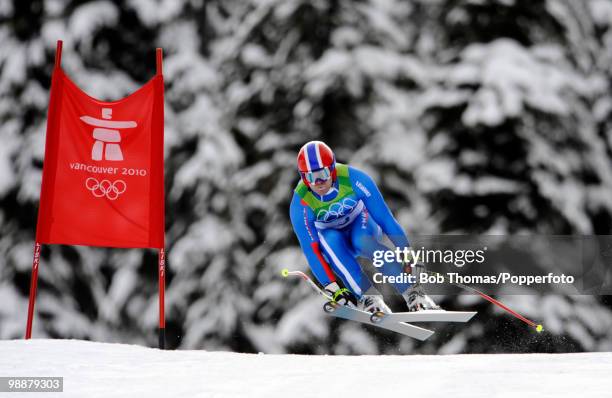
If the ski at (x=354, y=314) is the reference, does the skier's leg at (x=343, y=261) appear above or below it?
above

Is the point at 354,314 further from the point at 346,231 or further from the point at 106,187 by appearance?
the point at 106,187

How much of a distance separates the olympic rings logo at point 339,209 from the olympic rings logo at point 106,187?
235cm

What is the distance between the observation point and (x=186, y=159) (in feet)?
42.0

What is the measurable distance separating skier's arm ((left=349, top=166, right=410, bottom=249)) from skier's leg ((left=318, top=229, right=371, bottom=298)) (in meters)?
0.30

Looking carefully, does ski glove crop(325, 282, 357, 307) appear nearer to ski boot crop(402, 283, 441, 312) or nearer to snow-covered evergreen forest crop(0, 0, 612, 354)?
ski boot crop(402, 283, 441, 312)

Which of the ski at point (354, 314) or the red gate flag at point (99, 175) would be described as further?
the red gate flag at point (99, 175)

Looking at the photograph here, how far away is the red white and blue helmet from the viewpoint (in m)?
7.25

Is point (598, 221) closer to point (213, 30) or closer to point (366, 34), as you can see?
point (366, 34)

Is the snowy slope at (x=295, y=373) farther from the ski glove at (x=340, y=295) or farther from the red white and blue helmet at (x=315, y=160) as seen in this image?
the red white and blue helmet at (x=315, y=160)

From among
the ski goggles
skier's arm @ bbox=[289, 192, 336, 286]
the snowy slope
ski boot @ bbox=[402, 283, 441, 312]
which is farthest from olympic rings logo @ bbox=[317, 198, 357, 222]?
the snowy slope

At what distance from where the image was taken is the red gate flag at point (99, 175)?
8.93m

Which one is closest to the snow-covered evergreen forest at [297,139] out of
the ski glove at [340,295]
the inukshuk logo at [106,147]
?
the ski glove at [340,295]

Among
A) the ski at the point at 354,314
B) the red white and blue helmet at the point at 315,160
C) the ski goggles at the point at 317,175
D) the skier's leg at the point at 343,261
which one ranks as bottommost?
the ski at the point at 354,314

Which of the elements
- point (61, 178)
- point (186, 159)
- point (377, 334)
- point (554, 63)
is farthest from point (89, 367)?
point (554, 63)
